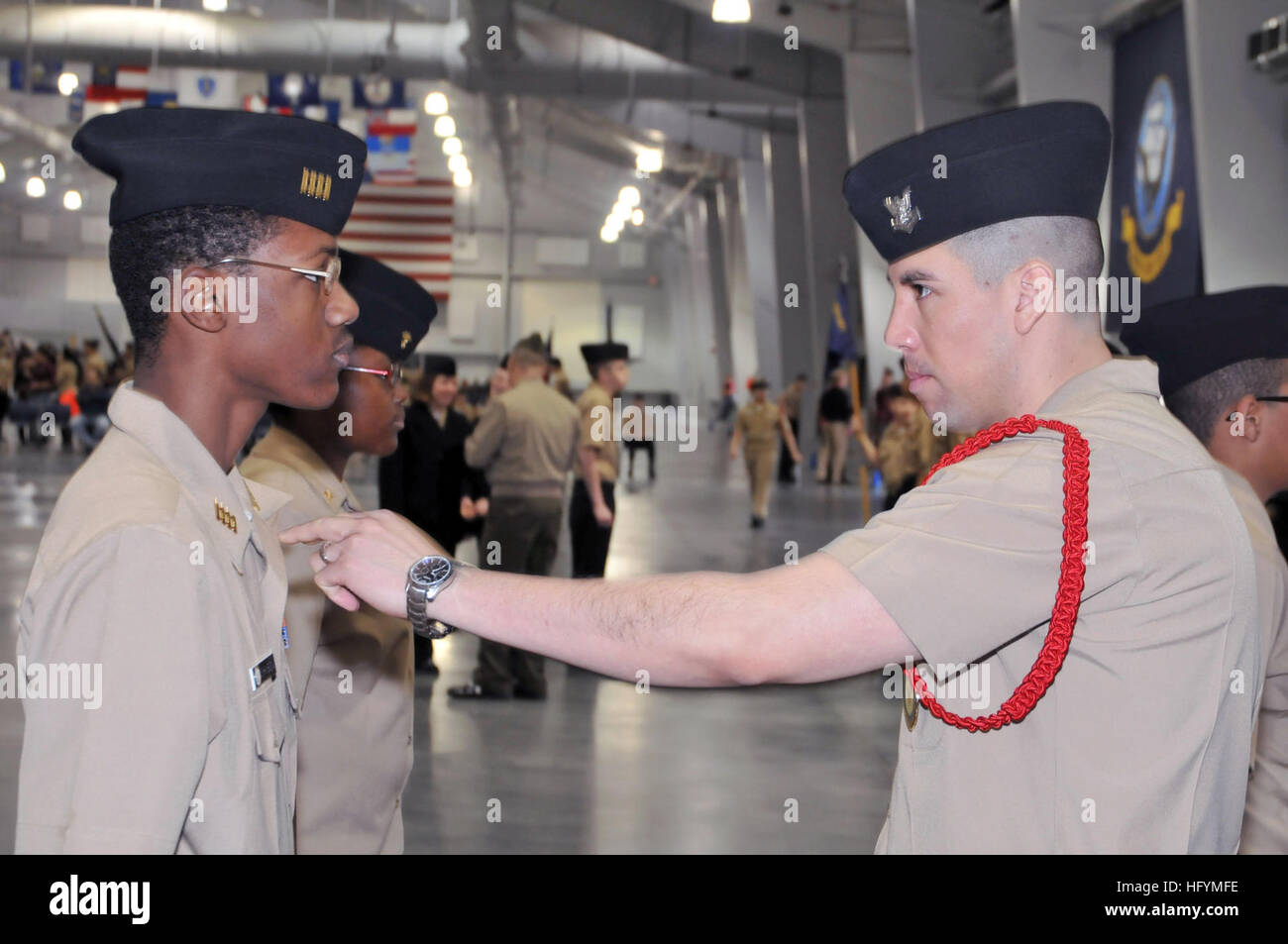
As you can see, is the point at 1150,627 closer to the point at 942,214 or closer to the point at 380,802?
the point at 942,214

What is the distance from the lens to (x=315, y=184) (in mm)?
1830

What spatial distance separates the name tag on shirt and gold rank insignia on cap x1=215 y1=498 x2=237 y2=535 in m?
0.17

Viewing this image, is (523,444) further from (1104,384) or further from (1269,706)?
(1104,384)

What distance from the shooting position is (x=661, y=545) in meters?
13.1

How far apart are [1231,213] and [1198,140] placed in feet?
1.92

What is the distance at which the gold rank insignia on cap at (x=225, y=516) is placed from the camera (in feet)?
5.45

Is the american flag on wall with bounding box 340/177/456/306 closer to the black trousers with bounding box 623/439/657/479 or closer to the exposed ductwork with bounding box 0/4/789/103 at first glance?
the black trousers with bounding box 623/439/657/479

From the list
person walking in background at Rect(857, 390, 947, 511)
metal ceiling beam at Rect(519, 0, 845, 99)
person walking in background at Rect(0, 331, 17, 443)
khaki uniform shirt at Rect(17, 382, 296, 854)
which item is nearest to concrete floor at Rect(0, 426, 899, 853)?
person walking in background at Rect(857, 390, 947, 511)

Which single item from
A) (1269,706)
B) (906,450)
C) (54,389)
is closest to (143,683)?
(1269,706)

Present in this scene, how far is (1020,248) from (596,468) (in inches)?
294

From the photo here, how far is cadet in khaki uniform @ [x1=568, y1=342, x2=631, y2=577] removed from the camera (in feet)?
29.1

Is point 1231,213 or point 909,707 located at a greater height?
point 1231,213
